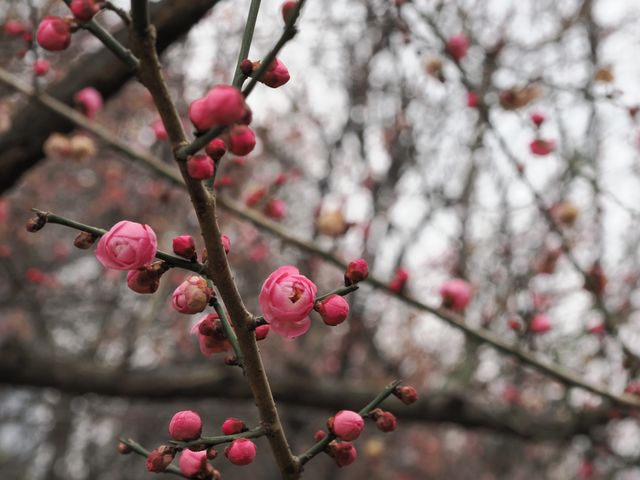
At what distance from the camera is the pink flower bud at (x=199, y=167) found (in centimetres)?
77

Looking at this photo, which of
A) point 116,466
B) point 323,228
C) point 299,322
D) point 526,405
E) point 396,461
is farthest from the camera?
point 396,461

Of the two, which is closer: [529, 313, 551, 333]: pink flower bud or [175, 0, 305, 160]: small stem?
[175, 0, 305, 160]: small stem

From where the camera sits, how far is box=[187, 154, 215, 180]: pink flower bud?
769mm

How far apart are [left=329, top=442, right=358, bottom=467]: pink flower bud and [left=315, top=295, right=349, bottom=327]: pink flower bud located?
0.74 feet

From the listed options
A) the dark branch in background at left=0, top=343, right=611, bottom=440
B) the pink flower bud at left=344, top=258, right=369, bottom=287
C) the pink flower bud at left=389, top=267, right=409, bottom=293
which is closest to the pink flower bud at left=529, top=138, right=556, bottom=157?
the pink flower bud at left=389, top=267, right=409, bottom=293

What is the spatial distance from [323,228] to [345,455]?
1854mm

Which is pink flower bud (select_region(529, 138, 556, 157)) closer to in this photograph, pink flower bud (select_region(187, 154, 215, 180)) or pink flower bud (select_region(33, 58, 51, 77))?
pink flower bud (select_region(33, 58, 51, 77))

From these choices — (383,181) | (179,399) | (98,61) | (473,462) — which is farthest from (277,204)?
(473,462)

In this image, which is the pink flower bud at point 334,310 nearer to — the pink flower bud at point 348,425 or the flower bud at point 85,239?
the pink flower bud at point 348,425

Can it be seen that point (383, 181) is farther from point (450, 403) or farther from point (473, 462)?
point (473, 462)

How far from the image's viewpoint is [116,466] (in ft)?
25.4

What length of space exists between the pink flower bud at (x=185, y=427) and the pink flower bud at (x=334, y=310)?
0.84 feet

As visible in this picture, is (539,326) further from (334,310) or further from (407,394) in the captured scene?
(334,310)

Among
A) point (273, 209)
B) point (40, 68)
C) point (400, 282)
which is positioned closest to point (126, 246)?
point (400, 282)
